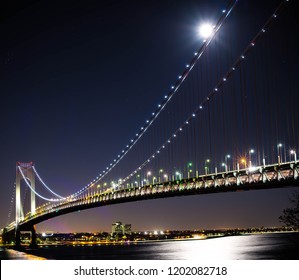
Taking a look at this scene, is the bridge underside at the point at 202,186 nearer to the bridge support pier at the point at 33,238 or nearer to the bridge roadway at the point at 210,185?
the bridge roadway at the point at 210,185

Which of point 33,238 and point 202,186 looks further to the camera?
point 33,238

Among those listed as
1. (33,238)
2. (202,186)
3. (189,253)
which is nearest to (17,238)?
(33,238)

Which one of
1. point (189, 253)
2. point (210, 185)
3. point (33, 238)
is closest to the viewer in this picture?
point (210, 185)

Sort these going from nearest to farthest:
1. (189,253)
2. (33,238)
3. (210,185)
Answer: (210,185) < (189,253) < (33,238)

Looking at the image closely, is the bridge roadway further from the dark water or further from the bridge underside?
the dark water

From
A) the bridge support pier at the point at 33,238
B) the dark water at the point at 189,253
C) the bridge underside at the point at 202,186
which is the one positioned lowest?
the dark water at the point at 189,253

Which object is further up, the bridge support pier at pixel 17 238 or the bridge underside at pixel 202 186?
the bridge underside at pixel 202 186

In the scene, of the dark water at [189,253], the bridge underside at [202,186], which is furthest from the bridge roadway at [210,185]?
the dark water at [189,253]

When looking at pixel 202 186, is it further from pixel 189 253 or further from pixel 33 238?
pixel 33 238
